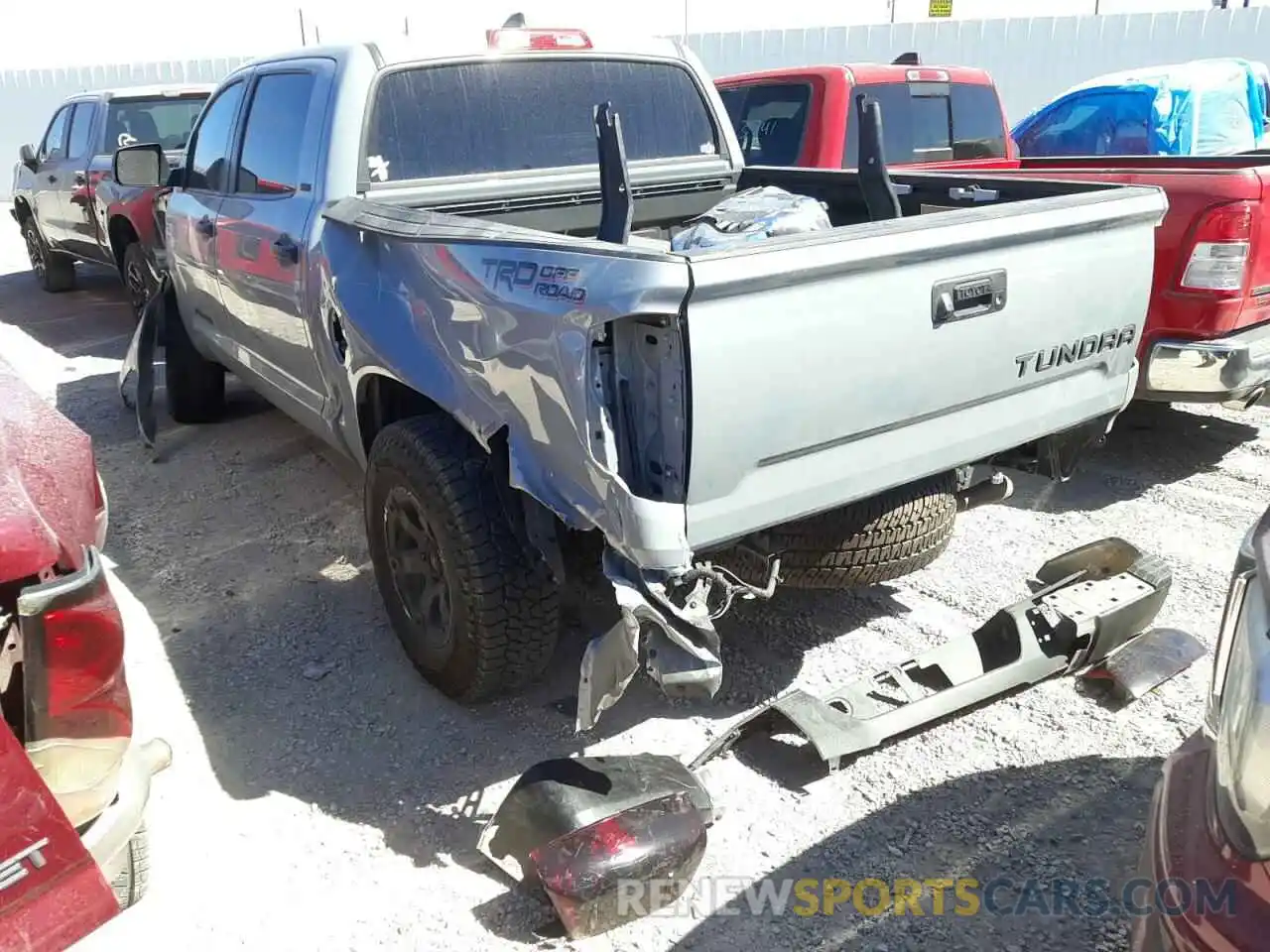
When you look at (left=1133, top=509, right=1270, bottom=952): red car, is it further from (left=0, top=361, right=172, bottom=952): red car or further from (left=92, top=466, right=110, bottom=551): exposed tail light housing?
(left=92, top=466, right=110, bottom=551): exposed tail light housing

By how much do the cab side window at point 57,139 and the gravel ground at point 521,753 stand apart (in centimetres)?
623

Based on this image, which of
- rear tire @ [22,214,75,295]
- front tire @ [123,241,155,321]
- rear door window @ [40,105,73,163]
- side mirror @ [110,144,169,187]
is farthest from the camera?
rear tire @ [22,214,75,295]

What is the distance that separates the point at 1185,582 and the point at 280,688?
3251mm

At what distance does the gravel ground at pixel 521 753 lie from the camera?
233 cm

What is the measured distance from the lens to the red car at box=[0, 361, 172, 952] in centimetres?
174

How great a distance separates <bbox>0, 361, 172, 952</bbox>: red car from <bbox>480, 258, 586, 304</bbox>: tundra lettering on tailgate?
1076 mm

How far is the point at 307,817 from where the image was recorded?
2.66 meters

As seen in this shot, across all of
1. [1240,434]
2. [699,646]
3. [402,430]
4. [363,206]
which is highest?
Result: [363,206]

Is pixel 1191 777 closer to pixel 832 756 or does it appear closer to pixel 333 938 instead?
pixel 832 756

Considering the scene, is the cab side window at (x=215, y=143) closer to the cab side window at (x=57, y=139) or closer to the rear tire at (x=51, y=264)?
the cab side window at (x=57, y=139)

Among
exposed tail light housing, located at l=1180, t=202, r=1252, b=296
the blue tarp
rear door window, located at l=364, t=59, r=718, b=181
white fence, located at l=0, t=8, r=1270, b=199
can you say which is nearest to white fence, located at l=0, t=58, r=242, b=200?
white fence, located at l=0, t=8, r=1270, b=199

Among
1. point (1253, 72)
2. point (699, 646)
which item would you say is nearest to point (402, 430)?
point (699, 646)

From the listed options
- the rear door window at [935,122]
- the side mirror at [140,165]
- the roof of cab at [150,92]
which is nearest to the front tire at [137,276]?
the roof of cab at [150,92]

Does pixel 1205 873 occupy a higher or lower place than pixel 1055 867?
higher
